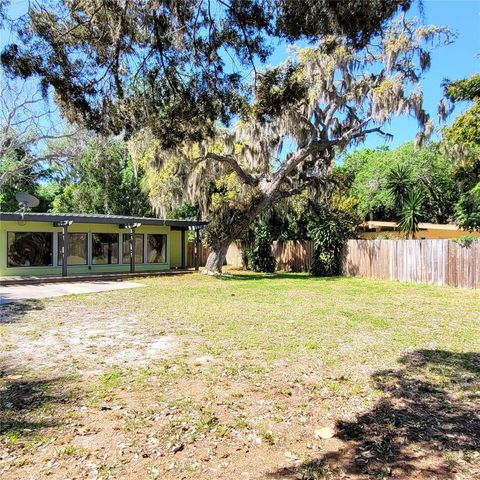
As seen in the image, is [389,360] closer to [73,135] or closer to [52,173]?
[73,135]

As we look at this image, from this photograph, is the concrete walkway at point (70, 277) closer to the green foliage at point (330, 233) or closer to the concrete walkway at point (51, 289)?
the concrete walkway at point (51, 289)

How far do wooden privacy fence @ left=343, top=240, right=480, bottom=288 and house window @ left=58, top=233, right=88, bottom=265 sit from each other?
426 inches

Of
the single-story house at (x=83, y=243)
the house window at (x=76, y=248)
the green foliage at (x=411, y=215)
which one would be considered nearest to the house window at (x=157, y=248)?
the single-story house at (x=83, y=243)

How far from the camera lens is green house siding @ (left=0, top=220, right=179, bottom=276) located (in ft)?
52.0

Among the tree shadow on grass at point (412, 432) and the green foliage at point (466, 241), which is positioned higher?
the green foliage at point (466, 241)

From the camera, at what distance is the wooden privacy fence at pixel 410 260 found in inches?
527

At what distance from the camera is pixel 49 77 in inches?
206

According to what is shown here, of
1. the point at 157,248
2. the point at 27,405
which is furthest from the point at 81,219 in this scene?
the point at 27,405

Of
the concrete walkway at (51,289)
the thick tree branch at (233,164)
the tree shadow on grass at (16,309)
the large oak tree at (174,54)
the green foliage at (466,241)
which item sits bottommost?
the tree shadow on grass at (16,309)

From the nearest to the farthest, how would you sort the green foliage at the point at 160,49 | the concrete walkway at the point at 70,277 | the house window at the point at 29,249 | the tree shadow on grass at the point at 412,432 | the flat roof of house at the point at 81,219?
the tree shadow on grass at the point at 412,432 < the green foliage at the point at 160,49 < the concrete walkway at the point at 70,277 < the flat roof of house at the point at 81,219 < the house window at the point at 29,249

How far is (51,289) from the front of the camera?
1291cm

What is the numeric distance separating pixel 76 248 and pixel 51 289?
5198 millimetres

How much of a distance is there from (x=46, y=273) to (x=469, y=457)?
54.6 feet

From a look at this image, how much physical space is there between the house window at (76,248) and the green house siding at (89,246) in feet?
0.48
